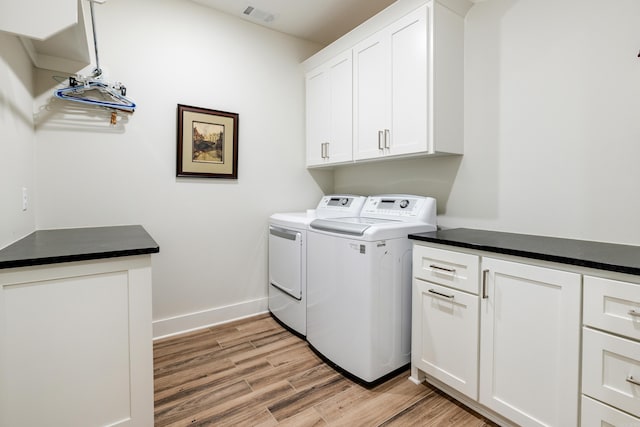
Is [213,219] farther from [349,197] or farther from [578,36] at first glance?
[578,36]

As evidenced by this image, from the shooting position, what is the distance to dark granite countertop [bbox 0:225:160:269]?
1.14 m

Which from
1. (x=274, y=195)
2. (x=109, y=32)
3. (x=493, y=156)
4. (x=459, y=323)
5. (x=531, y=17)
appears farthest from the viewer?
(x=274, y=195)

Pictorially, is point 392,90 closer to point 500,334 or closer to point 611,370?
point 500,334

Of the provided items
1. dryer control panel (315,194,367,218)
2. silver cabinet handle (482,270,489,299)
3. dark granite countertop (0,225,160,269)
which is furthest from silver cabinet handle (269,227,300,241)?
silver cabinet handle (482,270,489,299)

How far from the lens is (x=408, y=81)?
2021mm

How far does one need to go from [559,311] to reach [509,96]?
4.30 feet

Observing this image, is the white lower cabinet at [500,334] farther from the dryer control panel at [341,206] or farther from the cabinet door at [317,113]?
the cabinet door at [317,113]

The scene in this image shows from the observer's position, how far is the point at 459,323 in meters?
1.61

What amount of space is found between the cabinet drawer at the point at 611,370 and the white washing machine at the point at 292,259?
5.25ft

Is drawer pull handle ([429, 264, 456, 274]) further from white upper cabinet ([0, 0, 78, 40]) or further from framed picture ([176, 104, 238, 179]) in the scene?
white upper cabinet ([0, 0, 78, 40])

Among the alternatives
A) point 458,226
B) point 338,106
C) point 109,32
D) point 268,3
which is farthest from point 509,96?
point 109,32

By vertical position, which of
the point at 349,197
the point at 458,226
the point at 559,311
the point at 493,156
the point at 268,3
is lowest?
the point at 559,311

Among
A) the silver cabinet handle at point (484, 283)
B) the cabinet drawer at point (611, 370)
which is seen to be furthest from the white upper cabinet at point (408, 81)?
the cabinet drawer at point (611, 370)

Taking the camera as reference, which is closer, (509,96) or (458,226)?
(509,96)
